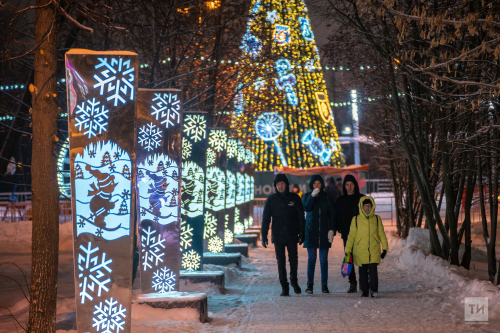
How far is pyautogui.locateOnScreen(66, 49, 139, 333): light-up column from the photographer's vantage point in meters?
5.18

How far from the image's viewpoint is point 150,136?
7.76 metres

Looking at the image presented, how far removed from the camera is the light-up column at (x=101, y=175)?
Result: 518 cm

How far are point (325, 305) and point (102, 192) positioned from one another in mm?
4320

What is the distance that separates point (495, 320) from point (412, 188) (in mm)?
11098

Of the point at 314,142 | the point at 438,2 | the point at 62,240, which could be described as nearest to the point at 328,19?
the point at 438,2

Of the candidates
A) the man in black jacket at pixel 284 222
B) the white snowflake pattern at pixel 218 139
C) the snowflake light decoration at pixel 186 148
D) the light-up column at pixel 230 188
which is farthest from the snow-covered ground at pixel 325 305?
the light-up column at pixel 230 188

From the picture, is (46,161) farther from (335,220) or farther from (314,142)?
(314,142)

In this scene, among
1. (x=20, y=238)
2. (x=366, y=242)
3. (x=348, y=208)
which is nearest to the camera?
(x=366, y=242)

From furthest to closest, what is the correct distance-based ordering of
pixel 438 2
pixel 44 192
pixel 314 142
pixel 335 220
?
pixel 314 142 → pixel 438 2 → pixel 335 220 → pixel 44 192

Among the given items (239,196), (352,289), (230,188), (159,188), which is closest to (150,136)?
(159,188)

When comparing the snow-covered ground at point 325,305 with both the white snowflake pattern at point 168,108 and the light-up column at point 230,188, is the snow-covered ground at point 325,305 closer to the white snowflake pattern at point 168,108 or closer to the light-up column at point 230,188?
the white snowflake pattern at point 168,108

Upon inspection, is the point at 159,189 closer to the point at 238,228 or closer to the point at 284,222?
the point at 284,222

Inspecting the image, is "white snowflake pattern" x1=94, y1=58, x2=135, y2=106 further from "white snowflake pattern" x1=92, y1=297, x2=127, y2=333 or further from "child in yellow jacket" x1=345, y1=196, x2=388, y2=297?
"child in yellow jacket" x1=345, y1=196, x2=388, y2=297

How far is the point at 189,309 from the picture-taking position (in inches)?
276
